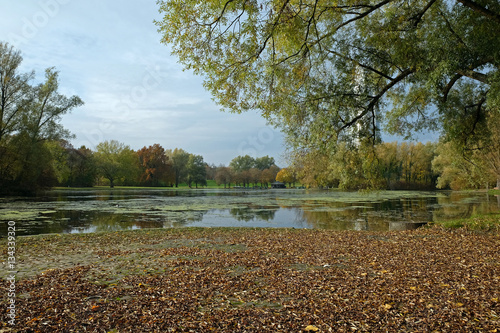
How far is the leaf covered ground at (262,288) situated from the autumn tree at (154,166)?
98.7m

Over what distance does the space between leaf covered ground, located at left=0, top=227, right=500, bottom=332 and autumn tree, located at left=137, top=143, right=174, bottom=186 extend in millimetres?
98731

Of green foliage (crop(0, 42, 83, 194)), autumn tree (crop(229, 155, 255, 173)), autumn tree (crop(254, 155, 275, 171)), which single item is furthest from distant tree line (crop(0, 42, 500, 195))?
autumn tree (crop(254, 155, 275, 171))

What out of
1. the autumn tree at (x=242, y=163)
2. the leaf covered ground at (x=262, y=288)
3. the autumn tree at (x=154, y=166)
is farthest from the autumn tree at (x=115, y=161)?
the leaf covered ground at (x=262, y=288)

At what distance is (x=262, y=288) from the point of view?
572 cm

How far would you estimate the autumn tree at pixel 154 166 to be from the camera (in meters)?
105

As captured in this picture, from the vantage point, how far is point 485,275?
20.4ft

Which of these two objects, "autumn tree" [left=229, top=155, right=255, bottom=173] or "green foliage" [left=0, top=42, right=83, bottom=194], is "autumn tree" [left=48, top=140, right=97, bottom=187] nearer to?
"green foliage" [left=0, top=42, right=83, bottom=194]

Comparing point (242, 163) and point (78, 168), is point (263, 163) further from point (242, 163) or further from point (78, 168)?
point (78, 168)

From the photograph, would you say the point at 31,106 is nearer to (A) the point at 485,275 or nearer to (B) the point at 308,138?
(B) the point at 308,138

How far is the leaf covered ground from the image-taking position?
4246 mm

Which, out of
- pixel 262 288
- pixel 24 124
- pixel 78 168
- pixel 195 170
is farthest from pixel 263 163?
pixel 262 288

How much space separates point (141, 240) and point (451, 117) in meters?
14.0

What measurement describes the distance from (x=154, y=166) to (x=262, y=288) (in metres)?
106

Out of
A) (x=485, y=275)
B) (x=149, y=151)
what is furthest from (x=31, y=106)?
(x=149, y=151)
